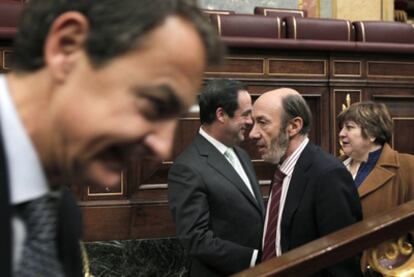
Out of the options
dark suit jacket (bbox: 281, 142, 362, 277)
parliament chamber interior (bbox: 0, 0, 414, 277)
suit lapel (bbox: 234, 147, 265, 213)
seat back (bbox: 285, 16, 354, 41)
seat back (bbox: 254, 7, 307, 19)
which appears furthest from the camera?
seat back (bbox: 254, 7, 307, 19)

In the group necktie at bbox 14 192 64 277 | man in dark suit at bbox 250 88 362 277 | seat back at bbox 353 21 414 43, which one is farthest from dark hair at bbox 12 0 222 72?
seat back at bbox 353 21 414 43

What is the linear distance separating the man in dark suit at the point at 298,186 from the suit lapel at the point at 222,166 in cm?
13

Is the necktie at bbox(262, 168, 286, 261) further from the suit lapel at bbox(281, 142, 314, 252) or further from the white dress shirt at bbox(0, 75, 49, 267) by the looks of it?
the white dress shirt at bbox(0, 75, 49, 267)

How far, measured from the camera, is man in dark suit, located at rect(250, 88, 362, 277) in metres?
1.27

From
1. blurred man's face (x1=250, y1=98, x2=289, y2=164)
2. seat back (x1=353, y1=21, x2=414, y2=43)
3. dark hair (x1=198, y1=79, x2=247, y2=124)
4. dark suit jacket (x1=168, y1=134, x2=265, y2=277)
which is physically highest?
seat back (x1=353, y1=21, x2=414, y2=43)

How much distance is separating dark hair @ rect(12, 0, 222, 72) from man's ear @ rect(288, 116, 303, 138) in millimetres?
1082

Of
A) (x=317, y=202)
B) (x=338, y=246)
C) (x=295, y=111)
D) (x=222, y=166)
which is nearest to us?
(x=338, y=246)

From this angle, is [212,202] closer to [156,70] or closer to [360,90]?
[156,70]

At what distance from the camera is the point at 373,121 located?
1817 mm

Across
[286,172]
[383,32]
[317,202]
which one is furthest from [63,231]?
[383,32]

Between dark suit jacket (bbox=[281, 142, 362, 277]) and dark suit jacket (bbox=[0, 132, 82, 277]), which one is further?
dark suit jacket (bbox=[281, 142, 362, 277])

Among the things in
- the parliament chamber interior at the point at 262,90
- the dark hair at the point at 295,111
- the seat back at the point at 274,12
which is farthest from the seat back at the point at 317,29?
the dark hair at the point at 295,111

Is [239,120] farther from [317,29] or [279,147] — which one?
[317,29]

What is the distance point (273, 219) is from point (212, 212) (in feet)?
0.74
